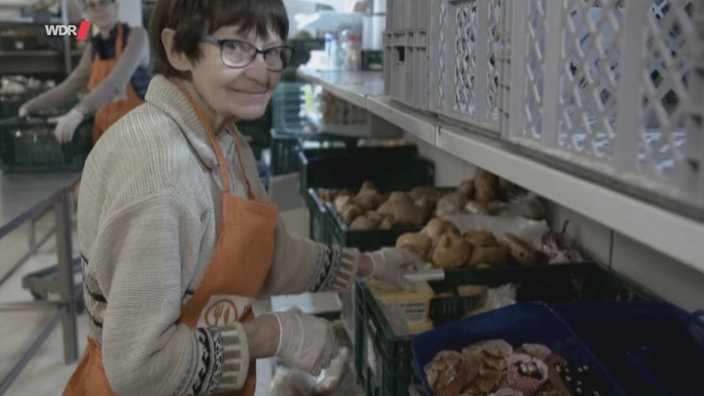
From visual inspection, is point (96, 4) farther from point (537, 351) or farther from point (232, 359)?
point (537, 351)

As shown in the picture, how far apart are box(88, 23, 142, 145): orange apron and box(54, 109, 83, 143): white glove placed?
230 millimetres

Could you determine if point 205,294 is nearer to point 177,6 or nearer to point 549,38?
point 177,6

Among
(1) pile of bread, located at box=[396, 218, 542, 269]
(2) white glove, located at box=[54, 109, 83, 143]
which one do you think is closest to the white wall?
(2) white glove, located at box=[54, 109, 83, 143]

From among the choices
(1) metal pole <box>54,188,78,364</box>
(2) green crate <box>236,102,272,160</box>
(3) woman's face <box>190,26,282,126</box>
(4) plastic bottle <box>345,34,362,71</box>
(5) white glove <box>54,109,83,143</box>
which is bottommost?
(1) metal pole <box>54,188,78,364</box>

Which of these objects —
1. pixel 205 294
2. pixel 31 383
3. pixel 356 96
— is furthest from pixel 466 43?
pixel 31 383

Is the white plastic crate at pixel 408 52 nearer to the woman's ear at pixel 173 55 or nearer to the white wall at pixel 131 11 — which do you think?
the woman's ear at pixel 173 55

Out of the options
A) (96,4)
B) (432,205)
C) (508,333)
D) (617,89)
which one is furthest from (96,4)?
(617,89)

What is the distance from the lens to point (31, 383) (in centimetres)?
314

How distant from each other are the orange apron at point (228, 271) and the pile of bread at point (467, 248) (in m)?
0.47

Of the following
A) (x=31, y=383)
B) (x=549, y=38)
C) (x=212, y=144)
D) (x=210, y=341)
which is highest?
(x=549, y=38)

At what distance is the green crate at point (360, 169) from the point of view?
9.27 feet

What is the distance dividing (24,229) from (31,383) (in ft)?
9.01

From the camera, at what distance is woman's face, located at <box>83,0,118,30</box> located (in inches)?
140

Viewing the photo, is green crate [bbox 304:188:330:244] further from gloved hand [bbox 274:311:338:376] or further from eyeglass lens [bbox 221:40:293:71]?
eyeglass lens [bbox 221:40:293:71]
